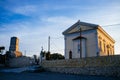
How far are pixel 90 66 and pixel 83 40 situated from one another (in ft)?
30.4

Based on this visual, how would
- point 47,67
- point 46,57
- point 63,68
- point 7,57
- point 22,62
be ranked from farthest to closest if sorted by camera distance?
point 7,57 < point 22,62 < point 46,57 < point 47,67 < point 63,68

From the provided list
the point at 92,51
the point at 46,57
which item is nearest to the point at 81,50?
the point at 92,51

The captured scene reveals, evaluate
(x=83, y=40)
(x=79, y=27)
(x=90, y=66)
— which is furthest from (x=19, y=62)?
(x=90, y=66)

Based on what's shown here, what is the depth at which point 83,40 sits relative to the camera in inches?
1130

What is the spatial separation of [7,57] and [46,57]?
12.3m

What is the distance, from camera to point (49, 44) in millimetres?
35812

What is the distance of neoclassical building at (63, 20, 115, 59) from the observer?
27.2 m

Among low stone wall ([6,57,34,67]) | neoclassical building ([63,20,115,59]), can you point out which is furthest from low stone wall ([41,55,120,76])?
low stone wall ([6,57,34,67])

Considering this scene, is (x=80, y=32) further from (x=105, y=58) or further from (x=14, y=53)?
(x=14, y=53)

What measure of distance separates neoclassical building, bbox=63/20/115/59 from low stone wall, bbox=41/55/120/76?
16.2 ft

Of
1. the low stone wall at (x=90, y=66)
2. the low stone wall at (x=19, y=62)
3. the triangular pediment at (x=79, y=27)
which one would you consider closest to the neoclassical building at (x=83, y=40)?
the triangular pediment at (x=79, y=27)

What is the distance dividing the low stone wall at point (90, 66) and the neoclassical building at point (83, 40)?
16.2 ft

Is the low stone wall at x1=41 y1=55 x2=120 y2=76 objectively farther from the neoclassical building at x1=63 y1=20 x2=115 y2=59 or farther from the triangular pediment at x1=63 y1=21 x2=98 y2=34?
the triangular pediment at x1=63 y1=21 x2=98 y2=34

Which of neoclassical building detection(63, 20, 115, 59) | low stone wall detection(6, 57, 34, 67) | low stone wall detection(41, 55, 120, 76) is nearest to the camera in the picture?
low stone wall detection(41, 55, 120, 76)
